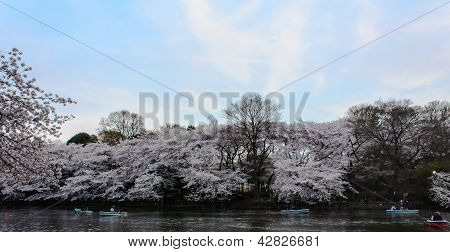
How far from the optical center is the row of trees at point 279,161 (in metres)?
46.6

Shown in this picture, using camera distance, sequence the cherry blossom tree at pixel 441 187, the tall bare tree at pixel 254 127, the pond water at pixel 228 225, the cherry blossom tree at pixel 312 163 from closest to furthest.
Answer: the pond water at pixel 228 225 < the cherry blossom tree at pixel 441 187 < the cherry blossom tree at pixel 312 163 < the tall bare tree at pixel 254 127

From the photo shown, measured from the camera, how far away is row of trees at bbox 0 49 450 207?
46.6 meters

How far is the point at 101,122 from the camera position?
2960 inches

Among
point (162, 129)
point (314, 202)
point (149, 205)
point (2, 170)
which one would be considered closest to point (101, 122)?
point (162, 129)

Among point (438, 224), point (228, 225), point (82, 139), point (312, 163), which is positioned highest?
point (82, 139)

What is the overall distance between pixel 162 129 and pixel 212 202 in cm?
1264

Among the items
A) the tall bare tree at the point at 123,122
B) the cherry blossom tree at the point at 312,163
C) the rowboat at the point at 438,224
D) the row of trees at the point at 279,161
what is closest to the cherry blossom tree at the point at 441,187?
the row of trees at the point at 279,161

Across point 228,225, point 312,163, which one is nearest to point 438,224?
point 228,225

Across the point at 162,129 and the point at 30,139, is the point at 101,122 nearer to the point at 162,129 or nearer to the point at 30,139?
the point at 162,129

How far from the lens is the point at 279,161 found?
4884 cm

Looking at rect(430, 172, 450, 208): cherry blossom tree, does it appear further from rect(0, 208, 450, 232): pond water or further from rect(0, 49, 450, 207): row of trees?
rect(0, 208, 450, 232): pond water

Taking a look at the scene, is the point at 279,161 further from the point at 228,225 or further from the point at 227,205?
the point at 228,225

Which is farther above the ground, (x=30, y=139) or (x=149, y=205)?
(x=30, y=139)

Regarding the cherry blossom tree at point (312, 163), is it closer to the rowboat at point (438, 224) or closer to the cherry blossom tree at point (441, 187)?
the cherry blossom tree at point (441, 187)
